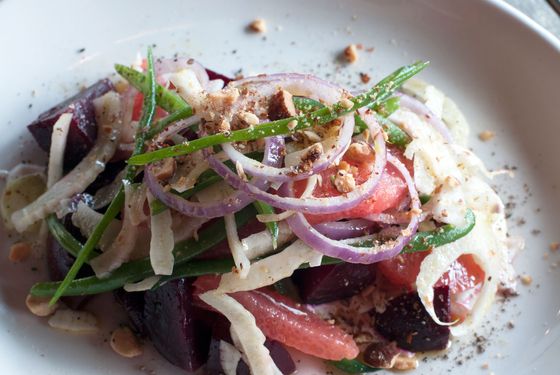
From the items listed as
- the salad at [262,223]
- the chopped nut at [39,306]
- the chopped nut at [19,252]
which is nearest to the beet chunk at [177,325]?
the salad at [262,223]

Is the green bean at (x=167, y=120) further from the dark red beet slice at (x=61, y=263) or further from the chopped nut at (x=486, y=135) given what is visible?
the chopped nut at (x=486, y=135)

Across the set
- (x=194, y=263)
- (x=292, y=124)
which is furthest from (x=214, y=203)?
(x=292, y=124)

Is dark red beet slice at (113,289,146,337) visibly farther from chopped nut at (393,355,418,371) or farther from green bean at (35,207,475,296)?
chopped nut at (393,355,418,371)

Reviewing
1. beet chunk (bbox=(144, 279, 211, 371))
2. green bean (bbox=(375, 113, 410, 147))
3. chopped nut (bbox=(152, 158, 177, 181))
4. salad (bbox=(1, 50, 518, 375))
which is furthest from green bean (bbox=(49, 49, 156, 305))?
green bean (bbox=(375, 113, 410, 147))

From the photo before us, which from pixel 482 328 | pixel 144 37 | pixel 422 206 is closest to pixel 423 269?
pixel 422 206

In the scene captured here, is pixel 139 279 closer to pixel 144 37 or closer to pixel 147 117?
pixel 147 117

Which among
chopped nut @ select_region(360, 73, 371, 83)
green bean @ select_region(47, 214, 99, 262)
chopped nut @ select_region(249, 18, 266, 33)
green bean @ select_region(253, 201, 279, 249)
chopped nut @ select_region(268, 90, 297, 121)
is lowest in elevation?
green bean @ select_region(47, 214, 99, 262)
